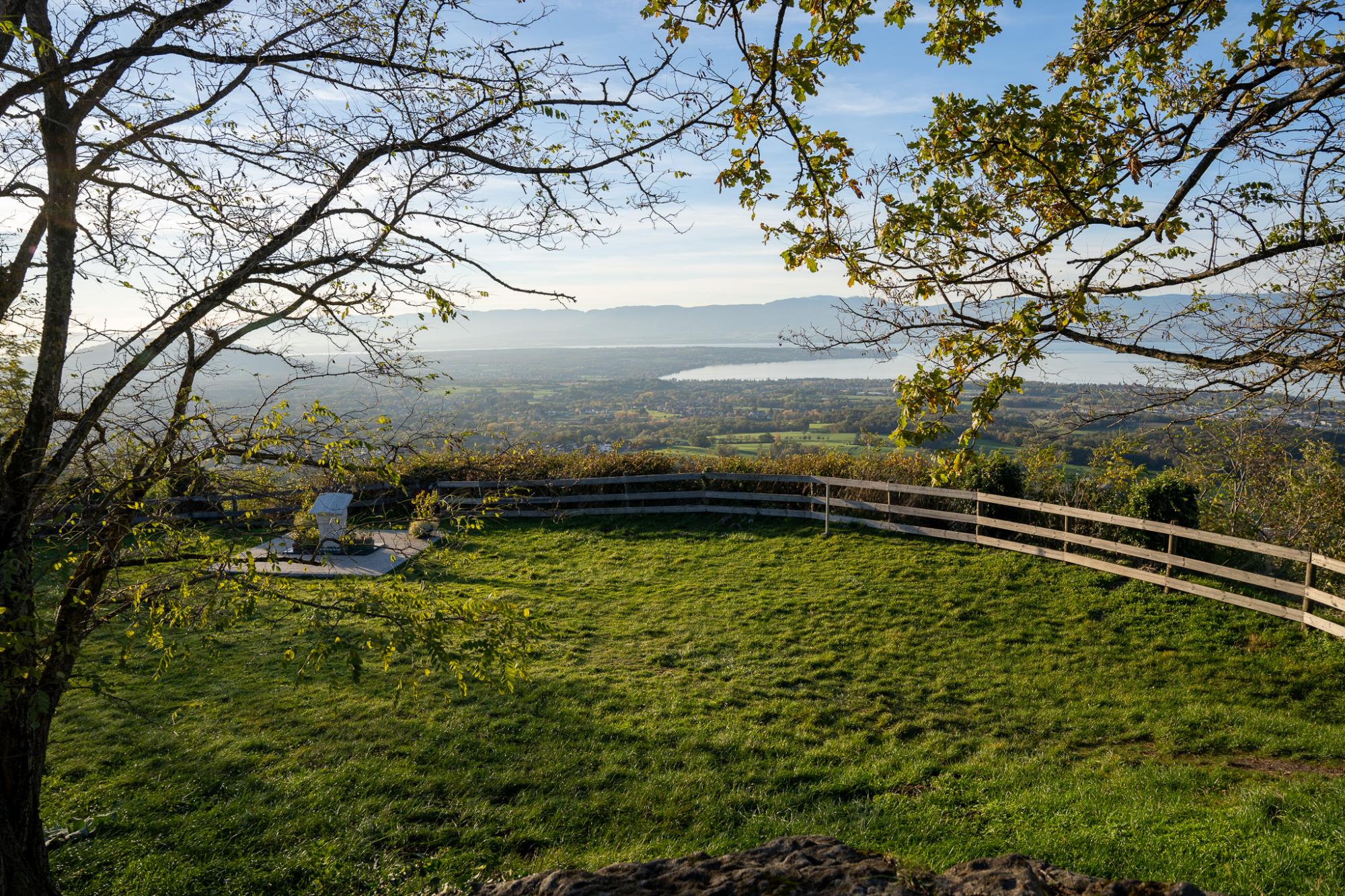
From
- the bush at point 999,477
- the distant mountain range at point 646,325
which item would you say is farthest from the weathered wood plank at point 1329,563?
the distant mountain range at point 646,325

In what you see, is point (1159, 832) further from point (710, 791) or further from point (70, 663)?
point (70, 663)

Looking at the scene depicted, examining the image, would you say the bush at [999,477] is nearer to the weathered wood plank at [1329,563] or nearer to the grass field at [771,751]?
the grass field at [771,751]

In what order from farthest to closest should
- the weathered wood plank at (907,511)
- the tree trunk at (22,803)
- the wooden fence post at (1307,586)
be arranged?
the weathered wood plank at (907,511) < the wooden fence post at (1307,586) < the tree trunk at (22,803)

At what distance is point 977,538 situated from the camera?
11.7 m

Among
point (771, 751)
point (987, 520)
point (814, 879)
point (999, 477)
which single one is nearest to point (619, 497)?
point (987, 520)

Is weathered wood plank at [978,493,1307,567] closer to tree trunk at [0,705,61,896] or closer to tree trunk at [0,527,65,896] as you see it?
tree trunk at [0,527,65,896]

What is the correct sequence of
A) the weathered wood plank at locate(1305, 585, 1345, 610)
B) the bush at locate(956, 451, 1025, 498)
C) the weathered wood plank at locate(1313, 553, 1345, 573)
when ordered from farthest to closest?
the bush at locate(956, 451, 1025, 498), the weathered wood plank at locate(1313, 553, 1345, 573), the weathered wood plank at locate(1305, 585, 1345, 610)

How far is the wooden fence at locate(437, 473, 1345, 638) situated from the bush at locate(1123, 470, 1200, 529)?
1.18 ft

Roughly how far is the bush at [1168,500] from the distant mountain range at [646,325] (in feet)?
220

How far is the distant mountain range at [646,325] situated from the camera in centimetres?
9544

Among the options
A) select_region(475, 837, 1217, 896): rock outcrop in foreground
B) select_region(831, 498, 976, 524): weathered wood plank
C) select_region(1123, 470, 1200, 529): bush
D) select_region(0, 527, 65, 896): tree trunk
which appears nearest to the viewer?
select_region(475, 837, 1217, 896): rock outcrop in foreground

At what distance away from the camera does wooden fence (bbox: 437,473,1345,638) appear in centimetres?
830

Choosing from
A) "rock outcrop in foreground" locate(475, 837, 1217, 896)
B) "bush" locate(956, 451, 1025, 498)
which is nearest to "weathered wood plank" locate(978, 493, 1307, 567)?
"bush" locate(956, 451, 1025, 498)

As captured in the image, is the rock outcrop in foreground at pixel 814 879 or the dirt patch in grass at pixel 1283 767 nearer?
the rock outcrop in foreground at pixel 814 879
